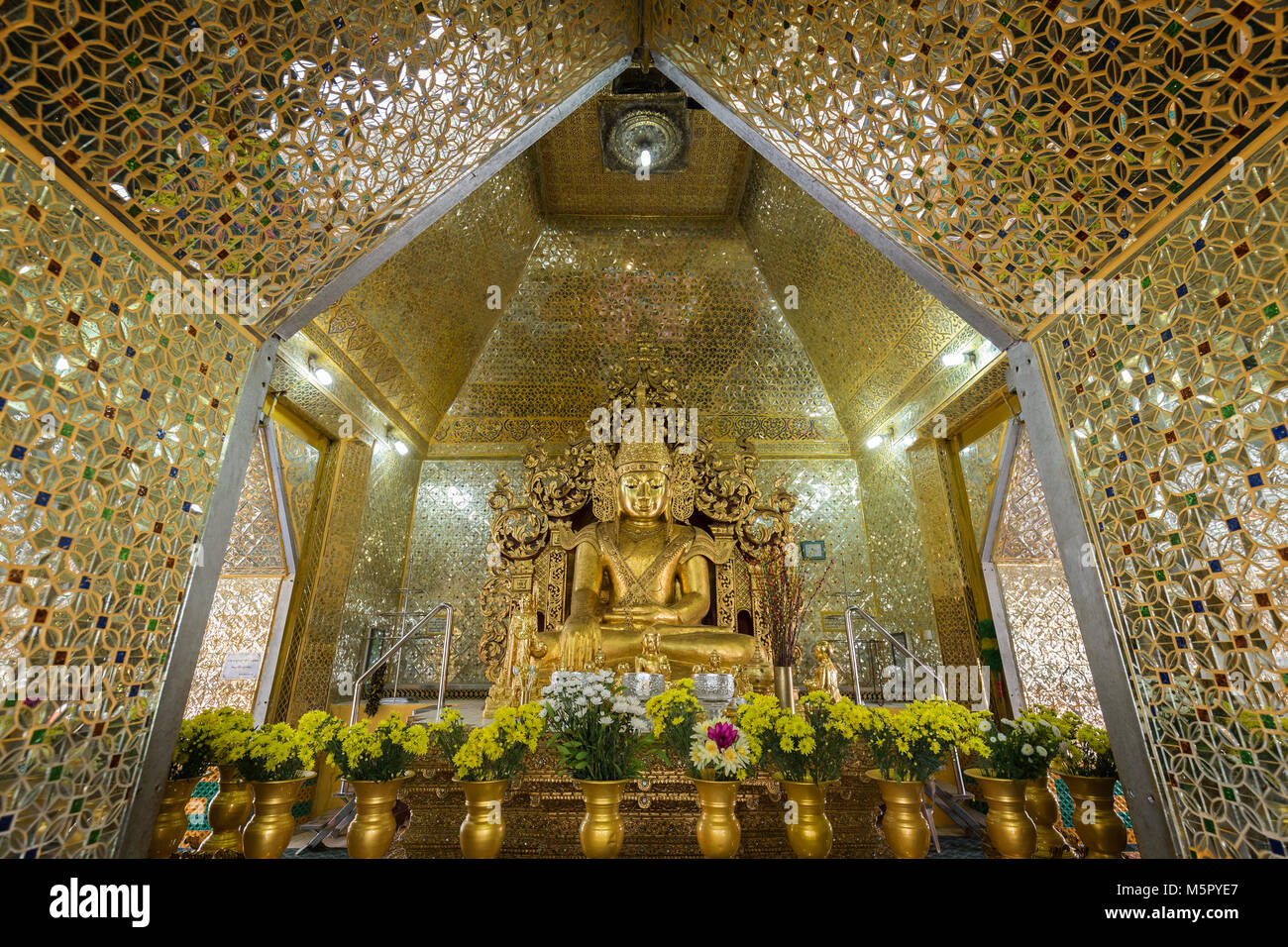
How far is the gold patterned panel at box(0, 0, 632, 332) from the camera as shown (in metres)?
2.68

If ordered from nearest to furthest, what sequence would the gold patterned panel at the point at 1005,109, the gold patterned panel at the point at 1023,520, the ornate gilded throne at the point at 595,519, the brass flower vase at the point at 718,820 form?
1. the gold patterned panel at the point at 1005,109
2. the brass flower vase at the point at 718,820
3. the gold patterned panel at the point at 1023,520
4. the ornate gilded throne at the point at 595,519

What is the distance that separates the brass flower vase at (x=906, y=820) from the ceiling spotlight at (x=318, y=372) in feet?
20.9

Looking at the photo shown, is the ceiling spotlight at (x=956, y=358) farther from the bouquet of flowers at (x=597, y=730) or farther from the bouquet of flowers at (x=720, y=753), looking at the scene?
the bouquet of flowers at (x=597, y=730)

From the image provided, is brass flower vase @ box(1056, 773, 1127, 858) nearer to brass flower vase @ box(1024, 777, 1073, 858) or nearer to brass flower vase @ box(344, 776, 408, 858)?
brass flower vase @ box(1024, 777, 1073, 858)

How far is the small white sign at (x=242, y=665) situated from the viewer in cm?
610

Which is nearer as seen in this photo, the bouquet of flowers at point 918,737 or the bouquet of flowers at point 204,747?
the bouquet of flowers at point 918,737

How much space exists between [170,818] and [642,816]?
277 cm

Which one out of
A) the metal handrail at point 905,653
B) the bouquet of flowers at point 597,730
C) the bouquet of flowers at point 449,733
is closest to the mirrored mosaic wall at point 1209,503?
the metal handrail at point 905,653

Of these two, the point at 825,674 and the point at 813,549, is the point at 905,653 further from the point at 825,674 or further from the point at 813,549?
the point at 813,549

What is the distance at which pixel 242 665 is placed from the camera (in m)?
6.17

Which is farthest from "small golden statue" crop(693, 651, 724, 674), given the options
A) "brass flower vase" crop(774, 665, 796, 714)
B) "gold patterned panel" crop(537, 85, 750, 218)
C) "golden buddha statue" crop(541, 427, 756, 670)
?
"gold patterned panel" crop(537, 85, 750, 218)

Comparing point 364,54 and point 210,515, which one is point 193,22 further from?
point 210,515

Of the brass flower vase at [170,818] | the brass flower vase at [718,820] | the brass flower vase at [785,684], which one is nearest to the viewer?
the brass flower vase at [718,820]
